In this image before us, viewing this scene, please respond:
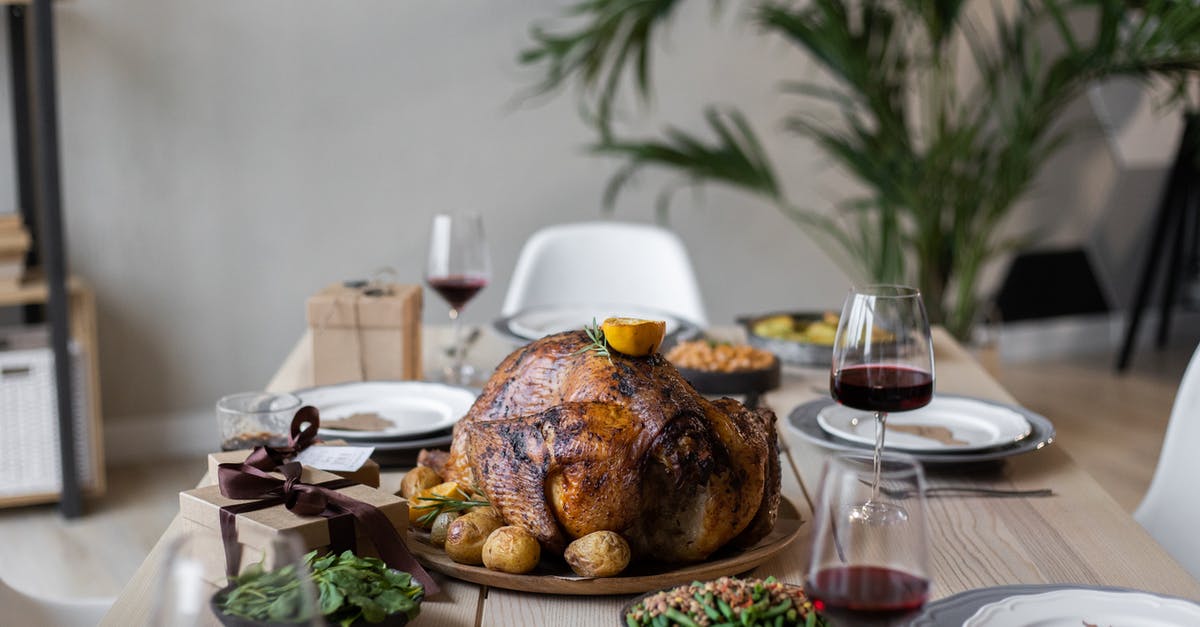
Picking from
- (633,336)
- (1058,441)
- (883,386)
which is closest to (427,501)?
(633,336)

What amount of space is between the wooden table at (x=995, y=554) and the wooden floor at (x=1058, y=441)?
6.26 ft

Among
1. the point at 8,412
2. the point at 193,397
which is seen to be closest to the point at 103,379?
the point at 193,397

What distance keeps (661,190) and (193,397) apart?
168 cm

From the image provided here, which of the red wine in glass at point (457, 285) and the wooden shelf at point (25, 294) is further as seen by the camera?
the wooden shelf at point (25, 294)

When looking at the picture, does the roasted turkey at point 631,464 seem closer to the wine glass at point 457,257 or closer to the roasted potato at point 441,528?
the roasted potato at point 441,528

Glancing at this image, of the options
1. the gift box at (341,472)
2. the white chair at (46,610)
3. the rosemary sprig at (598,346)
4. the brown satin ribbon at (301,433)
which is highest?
the rosemary sprig at (598,346)

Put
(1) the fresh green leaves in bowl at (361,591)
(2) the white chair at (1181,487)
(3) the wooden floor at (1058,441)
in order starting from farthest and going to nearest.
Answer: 1. (3) the wooden floor at (1058,441)
2. (2) the white chair at (1181,487)
3. (1) the fresh green leaves in bowl at (361,591)

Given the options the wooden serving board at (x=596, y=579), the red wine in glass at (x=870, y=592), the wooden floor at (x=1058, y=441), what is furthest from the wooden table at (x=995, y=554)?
the wooden floor at (x=1058, y=441)

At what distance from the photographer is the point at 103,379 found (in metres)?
3.54

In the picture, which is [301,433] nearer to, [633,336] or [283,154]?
[633,336]

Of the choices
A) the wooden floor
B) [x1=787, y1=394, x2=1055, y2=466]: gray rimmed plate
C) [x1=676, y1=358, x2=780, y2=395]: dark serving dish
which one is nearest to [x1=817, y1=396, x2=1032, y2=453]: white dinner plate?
[x1=787, y1=394, x2=1055, y2=466]: gray rimmed plate

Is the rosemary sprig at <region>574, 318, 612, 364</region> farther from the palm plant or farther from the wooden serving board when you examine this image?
the palm plant

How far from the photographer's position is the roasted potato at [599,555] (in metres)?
0.92

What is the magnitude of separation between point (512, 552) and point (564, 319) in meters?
1.11
